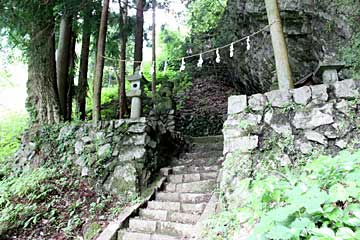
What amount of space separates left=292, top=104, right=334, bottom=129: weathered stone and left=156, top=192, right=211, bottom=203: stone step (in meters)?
1.76

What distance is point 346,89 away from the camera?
365 cm

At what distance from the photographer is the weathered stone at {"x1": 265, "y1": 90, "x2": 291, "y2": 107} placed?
3828 millimetres

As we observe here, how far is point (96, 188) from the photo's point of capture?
5.05 metres

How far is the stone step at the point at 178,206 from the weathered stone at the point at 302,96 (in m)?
1.97

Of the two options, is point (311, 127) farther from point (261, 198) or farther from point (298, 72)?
point (298, 72)

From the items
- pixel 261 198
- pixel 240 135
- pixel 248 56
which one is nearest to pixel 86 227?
pixel 240 135

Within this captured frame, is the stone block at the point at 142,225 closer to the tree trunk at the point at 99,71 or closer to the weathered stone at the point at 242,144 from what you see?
the weathered stone at the point at 242,144

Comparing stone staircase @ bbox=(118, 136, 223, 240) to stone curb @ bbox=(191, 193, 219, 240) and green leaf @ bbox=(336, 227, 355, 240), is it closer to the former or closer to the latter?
stone curb @ bbox=(191, 193, 219, 240)

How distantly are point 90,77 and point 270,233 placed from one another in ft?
39.6

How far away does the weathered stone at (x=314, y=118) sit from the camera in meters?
3.61

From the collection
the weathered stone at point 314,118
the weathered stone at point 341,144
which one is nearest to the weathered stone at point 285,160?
the weathered stone at point 314,118

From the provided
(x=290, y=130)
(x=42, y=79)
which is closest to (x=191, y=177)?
(x=290, y=130)

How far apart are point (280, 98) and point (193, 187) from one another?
205 cm

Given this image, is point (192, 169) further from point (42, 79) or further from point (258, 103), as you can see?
point (42, 79)
